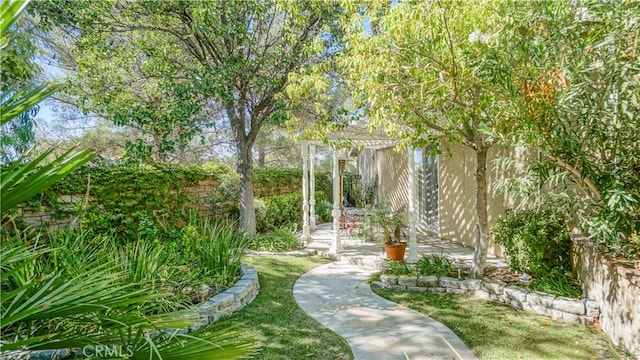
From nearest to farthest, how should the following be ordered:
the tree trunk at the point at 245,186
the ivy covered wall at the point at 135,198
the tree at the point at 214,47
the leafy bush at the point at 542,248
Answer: the leafy bush at the point at 542,248, the ivy covered wall at the point at 135,198, the tree at the point at 214,47, the tree trunk at the point at 245,186

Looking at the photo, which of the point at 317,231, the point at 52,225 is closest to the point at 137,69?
the point at 52,225

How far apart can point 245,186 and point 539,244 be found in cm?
643

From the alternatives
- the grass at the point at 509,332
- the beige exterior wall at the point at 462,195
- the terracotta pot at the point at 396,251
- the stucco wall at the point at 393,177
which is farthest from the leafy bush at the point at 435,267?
the stucco wall at the point at 393,177

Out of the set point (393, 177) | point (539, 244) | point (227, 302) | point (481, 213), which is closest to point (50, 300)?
point (227, 302)

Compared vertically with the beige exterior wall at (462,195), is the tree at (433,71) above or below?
above

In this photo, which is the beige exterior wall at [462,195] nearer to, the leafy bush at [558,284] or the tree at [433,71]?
the tree at [433,71]

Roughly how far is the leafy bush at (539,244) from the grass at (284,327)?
3256 mm

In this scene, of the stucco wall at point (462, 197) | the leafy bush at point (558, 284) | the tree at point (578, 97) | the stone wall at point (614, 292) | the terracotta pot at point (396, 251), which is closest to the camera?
the tree at point (578, 97)

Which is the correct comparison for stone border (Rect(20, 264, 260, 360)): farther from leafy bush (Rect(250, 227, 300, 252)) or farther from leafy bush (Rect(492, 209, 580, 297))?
leafy bush (Rect(492, 209, 580, 297))

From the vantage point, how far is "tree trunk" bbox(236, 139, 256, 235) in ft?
30.0

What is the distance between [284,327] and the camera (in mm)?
4570

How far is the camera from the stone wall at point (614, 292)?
3.56 m

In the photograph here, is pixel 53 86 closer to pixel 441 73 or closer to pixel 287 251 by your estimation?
pixel 441 73

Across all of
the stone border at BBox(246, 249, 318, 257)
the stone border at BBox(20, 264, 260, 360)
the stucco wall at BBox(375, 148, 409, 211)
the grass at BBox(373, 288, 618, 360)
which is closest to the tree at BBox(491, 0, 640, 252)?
the grass at BBox(373, 288, 618, 360)
